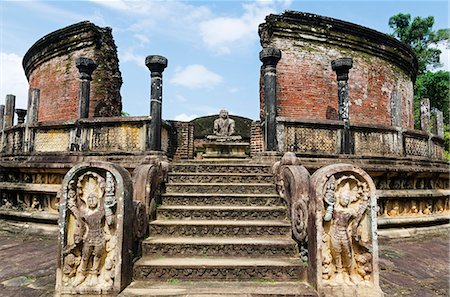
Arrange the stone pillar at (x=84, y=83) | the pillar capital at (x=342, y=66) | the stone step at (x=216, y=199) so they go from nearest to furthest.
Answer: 1. the stone step at (x=216, y=199)
2. the pillar capital at (x=342, y=66)
3. the stone pillar at (x=84, y=83)

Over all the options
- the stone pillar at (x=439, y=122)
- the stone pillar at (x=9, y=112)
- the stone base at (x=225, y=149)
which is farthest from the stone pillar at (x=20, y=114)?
the stone pillar at (x=439, y=122)

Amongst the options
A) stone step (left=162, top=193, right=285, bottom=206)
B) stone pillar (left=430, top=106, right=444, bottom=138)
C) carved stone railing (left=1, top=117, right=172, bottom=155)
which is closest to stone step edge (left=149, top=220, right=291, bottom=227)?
stone step (left=162, top=193, right=285, bottom=206)

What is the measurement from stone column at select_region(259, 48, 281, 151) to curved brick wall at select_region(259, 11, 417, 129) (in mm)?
3175

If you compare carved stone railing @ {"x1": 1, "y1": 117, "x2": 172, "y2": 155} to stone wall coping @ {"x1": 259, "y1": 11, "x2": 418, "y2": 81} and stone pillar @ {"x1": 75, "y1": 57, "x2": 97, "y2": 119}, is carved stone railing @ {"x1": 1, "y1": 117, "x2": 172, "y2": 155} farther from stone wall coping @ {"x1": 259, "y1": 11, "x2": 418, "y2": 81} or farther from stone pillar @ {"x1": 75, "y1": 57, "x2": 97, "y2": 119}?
stone wall coping @ {"x1": 259, "y1": 11, "x2": 418, "y2": 81}

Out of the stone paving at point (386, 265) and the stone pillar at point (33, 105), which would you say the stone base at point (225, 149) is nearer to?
the stone pillar at point (33, 105)

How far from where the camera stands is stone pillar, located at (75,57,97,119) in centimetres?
734

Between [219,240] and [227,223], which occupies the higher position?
[227,223]

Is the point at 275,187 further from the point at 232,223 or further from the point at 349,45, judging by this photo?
the point at 349,45

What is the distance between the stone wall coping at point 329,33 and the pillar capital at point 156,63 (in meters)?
4.54

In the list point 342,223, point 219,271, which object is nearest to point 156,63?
point 219,271

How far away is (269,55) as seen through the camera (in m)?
6.75

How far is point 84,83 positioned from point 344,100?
20.5 ft

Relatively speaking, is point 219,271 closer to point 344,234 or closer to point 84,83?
point 344,234

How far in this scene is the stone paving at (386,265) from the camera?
332cm
